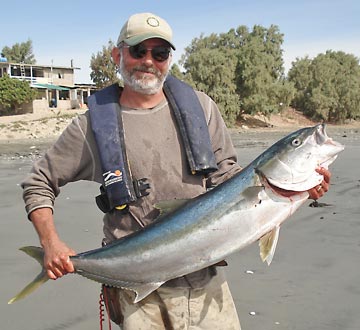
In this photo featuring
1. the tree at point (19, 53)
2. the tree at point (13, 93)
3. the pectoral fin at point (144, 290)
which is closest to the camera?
the pectoral fin at point (144, 290)

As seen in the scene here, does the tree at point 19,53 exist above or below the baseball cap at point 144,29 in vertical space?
above

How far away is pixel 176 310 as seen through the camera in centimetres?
310

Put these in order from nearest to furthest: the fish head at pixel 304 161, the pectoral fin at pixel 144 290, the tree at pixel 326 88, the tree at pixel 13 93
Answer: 1. the fish head at pixel 304 161
2. the pectoral fin at pixel 144 290
3. the tree at pixel 13 93
4. the tree at pixel 326 88

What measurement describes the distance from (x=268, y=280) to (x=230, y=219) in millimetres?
2930

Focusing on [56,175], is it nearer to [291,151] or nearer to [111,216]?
[111,216]

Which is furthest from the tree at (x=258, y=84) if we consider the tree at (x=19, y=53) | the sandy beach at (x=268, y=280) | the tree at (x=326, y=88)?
the tree at (x=19, y=53)

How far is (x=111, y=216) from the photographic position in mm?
3229

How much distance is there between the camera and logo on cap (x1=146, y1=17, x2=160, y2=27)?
3.14 m

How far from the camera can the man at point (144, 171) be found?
122 inches

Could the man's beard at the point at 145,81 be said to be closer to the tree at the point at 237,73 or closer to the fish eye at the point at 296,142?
the fish eye at the point at 296,142

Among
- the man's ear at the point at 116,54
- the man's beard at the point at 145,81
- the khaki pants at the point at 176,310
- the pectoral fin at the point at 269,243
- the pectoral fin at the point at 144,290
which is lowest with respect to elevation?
the khaki pants at the point at 176,310

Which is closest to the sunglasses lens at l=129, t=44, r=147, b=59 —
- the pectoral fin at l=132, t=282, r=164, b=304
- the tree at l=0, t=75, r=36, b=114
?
the pectoral fin at l=132, t=282, r=164, b=304

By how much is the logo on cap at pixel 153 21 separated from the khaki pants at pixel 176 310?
1661 mm

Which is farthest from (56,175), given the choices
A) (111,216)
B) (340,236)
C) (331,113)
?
(331,113)
